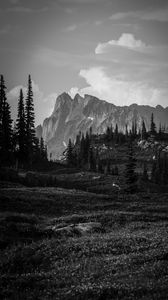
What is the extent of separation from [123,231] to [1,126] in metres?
53.6

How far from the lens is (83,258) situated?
18375 millimetres

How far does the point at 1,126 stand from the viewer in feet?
242

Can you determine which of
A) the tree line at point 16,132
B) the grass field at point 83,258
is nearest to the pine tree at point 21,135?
the tree line at point 16,132

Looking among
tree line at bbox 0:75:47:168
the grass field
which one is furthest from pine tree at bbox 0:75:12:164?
the grass field

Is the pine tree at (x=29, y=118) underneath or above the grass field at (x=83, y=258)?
above

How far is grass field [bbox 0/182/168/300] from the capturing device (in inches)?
524

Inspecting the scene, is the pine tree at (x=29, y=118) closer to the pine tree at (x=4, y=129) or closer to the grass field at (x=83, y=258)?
the pine tree at (x=4, y=129)

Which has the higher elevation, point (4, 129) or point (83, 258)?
point (4, 129)

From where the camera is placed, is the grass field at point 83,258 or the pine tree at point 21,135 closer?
the grass field at point 83,258

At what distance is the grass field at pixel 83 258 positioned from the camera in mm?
13305

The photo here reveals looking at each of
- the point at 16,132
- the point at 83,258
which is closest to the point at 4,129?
the point at 16,132

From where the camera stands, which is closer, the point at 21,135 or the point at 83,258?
the point at 83,258

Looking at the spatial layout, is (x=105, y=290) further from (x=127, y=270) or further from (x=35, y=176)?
(x=35, y=176)

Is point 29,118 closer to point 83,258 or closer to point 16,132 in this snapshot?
point 16,132
